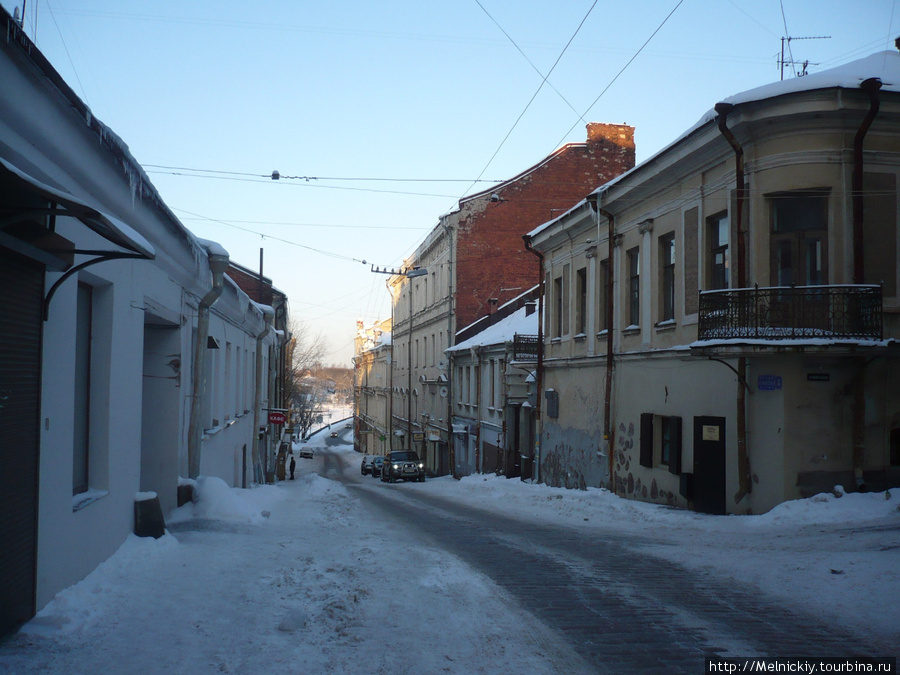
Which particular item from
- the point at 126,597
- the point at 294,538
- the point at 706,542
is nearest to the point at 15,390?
the point at 126,597

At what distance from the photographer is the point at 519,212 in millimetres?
38156

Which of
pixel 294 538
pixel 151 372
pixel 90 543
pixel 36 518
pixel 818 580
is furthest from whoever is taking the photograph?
pixel 151 372

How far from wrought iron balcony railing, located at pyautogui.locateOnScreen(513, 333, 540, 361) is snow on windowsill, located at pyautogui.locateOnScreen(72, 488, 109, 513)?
20477 millimetres

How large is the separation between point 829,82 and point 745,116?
1327 millimetres

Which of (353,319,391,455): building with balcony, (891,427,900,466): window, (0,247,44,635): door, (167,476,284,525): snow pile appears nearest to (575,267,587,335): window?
(891,427,900,466): window

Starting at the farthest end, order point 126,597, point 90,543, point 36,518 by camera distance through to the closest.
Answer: point 90,543 → point 126,597 → point 36,518

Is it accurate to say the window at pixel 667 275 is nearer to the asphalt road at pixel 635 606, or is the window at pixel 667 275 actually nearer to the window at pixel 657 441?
the window at pixel 657 441

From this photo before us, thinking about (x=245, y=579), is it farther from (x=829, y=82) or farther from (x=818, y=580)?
(x=829, y=82)

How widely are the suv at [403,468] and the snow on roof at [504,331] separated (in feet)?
18.6

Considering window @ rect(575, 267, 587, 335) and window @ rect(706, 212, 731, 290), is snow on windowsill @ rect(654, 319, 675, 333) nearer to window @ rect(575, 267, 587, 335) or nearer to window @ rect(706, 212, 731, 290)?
window @ rect(706, 212, 731, 290)

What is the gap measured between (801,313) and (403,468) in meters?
24.3

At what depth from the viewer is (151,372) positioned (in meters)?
10.8

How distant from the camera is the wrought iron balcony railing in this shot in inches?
1056

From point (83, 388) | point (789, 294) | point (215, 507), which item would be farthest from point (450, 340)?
point (83, 388)
